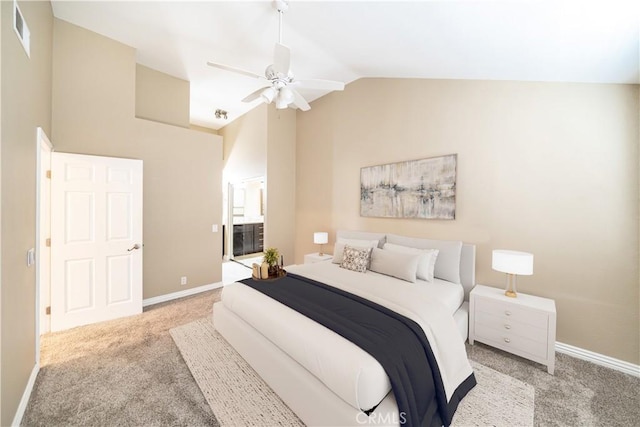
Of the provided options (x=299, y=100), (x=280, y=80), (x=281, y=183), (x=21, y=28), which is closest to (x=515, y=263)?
(x=299, y=100)

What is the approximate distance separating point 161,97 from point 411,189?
4.20 meters

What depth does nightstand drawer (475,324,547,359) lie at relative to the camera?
2188mm

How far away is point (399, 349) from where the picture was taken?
1530 mm

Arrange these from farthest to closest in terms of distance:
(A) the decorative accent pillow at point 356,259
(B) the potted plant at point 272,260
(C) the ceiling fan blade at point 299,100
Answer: (A) the decorative accent pillow at point 356,259 → (B) the potted plant at point 272,260 → (C) the ceiling fan blade at point 299,100

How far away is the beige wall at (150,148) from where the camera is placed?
2928 millimetres

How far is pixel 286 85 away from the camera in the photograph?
8.09 feet

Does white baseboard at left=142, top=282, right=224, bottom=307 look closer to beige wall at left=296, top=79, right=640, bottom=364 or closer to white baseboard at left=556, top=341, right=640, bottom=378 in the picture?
beige wall at left=296, top=79, right=640, bottom=364

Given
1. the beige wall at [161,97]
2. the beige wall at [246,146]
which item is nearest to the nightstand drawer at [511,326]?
the beige wall at [246,146]

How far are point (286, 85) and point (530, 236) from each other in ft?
9.85

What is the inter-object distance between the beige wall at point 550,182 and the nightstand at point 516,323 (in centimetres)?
44

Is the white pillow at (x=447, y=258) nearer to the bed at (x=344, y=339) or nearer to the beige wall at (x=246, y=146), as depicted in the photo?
the bed at (x=344, y=339)

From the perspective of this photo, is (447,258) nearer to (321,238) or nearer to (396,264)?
(396,264)

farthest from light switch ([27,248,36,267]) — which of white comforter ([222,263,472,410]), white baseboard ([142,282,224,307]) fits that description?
white baseboard ([142,282,224,307])

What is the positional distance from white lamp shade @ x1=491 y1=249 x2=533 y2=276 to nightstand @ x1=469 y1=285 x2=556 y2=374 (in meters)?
0.30
